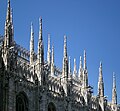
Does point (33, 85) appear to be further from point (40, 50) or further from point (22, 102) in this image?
point (40, 50)

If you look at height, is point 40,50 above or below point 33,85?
above

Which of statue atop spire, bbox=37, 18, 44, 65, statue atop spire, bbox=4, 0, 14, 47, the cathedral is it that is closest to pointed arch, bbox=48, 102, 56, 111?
the cathedral

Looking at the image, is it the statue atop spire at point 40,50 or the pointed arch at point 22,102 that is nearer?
the pointed arch at point 22,102

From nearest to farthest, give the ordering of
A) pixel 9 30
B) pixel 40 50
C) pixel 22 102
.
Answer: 1. pixel 9 30
2. pixel 22 102
3. pixel 40 50

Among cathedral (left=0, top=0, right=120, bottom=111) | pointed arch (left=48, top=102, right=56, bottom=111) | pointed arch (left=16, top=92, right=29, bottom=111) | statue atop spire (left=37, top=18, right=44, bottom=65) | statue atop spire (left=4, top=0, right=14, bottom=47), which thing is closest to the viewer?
cathedral (left=0, top=0, right=120, bottom=111)

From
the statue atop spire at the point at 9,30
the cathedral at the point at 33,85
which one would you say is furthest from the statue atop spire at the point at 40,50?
the statue atop spire at the point at 9,30

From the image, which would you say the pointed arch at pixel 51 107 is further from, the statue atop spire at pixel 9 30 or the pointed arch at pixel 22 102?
the statue atop spire at pixel 9 30

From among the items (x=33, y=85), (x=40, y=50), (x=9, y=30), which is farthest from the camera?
(x=40, y=50)

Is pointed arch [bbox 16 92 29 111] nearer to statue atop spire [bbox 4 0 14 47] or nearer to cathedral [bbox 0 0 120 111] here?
cathedral [bbox 0 0 120 111]

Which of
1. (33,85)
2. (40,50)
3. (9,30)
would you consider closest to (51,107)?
(33,85)

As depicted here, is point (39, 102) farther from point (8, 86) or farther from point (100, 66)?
point (100, 66)

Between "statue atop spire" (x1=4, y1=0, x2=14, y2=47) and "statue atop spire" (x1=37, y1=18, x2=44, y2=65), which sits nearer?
"statue atop spire" (x1=4, y1=0, x2=14, y2=47)

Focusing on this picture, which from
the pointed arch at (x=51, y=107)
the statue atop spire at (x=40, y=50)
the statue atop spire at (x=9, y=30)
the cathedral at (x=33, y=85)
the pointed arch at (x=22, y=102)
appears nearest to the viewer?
the cathedral at (x=33, y=85)

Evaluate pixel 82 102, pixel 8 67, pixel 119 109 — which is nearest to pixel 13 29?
pixel 8 67
